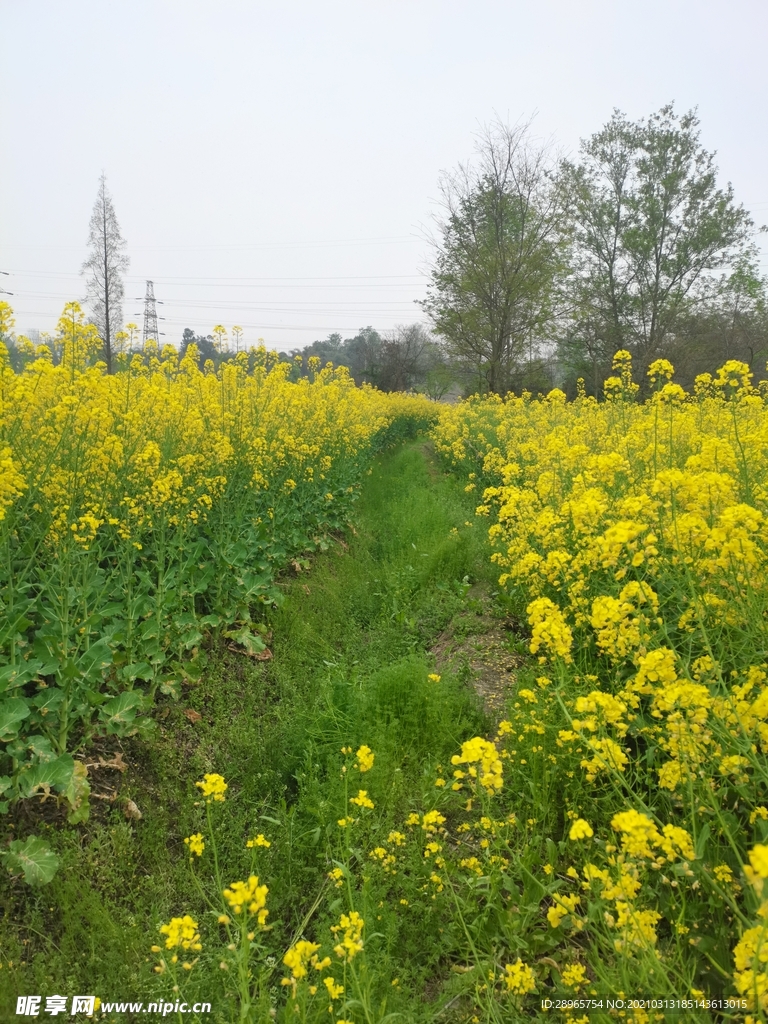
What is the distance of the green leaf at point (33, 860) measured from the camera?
1.89 m

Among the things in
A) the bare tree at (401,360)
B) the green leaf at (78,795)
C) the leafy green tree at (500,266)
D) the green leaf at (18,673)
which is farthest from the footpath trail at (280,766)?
the bare tree at (401,360)

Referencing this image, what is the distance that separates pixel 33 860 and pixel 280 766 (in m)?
1.15

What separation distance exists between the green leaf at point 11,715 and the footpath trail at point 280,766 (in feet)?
1.33

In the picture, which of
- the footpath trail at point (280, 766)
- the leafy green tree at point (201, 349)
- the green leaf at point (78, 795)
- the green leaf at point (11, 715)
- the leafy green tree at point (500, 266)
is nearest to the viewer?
the footpath trail at point (280, 766)

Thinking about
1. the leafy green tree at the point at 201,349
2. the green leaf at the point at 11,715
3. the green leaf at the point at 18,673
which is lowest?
the green leaf at the point at 11,715

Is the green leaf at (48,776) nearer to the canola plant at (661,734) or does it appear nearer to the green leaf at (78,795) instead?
the green leaf at (78,795)

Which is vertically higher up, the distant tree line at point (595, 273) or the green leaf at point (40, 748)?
the distant tree line at point (595, 273)

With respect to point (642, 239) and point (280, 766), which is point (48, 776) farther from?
point (642, 239)

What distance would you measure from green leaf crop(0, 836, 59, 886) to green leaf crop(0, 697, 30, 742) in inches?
14.8

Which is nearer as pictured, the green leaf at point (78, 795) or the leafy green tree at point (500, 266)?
the green leaf at point (78, 795)

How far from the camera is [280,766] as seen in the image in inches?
112

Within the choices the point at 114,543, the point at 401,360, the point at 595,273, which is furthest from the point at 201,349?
the point at 401,360

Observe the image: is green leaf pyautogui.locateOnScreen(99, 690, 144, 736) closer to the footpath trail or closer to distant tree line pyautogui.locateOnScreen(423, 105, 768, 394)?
the footpath trail

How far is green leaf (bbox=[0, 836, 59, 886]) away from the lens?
1.89m
